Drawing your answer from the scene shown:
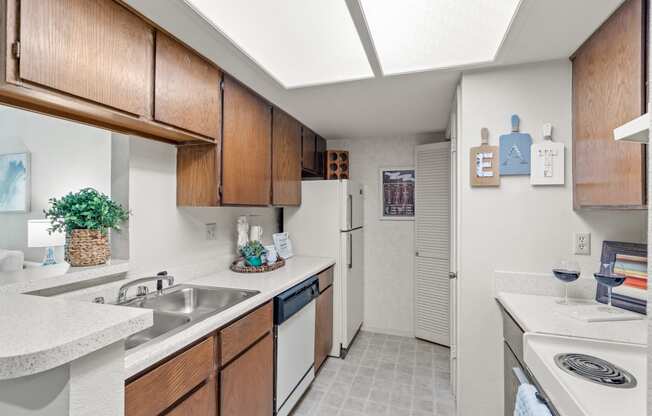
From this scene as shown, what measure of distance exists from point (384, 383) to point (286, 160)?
201 centimetres

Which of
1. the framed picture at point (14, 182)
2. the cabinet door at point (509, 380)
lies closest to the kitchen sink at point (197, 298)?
the framed picture at point (14, 182)

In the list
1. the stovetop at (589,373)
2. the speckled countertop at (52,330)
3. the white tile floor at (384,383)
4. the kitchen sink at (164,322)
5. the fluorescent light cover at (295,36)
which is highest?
the fluorescent light cover at (295,36)

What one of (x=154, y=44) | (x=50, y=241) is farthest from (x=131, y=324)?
(x=154, y=44)

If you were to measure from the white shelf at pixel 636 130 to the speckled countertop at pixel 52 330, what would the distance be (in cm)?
110

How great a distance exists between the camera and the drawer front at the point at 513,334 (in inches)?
57.0

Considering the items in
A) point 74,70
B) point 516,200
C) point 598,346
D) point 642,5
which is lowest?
point 598,346

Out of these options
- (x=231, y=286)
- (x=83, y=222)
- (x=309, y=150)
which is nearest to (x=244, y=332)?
(x=231, y=286)

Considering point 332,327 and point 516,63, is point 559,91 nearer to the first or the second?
point 516,63

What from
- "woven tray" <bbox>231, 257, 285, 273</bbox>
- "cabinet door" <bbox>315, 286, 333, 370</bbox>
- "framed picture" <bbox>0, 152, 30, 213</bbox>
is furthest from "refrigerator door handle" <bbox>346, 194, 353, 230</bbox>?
"framed picture" <bbox>0, 152, 30, 213</bbox>

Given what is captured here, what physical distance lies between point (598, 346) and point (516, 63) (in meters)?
1.43

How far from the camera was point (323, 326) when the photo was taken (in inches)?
106

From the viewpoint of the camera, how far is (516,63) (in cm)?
174

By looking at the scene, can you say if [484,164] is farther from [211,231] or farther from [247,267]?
[211,231]

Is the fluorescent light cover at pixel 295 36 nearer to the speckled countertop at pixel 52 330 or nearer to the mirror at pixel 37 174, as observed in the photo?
the mirror at pixel 37 174
